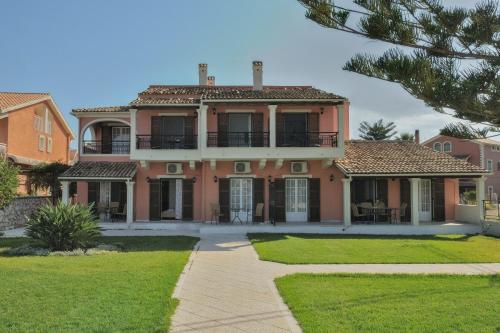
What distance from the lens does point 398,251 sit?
13.0 m

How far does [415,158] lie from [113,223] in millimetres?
14762

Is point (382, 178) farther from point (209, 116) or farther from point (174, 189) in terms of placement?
point (174, 189)

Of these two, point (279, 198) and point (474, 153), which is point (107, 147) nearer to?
point (279, 198)

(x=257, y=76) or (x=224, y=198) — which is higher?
(x=257, y=76)

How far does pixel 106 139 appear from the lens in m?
22.5

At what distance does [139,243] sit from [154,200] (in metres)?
5.75

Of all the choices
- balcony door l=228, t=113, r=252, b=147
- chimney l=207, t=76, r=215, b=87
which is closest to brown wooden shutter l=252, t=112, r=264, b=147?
balcony door l=228, t=113, r=252, b=147

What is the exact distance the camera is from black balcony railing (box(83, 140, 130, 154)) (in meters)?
22.2

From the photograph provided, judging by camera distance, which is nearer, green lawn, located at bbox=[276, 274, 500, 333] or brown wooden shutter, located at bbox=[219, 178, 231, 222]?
green lawn, located at bbox=[276, 274, 500, 333]

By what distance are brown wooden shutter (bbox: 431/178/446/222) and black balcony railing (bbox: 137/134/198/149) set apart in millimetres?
11890

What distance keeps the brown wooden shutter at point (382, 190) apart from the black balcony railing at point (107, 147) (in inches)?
508

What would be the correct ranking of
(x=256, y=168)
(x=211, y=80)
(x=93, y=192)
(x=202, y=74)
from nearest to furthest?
(x=256, y=168) < (x=93, y=192) < (x=202, y=74) < (x=211, y=80)

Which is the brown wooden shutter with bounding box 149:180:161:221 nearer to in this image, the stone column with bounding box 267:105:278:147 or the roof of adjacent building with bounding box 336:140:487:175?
the stone column with bounding box 267:105:278:147

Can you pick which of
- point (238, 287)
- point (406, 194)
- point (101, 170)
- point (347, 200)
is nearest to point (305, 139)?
point (347, 200)
